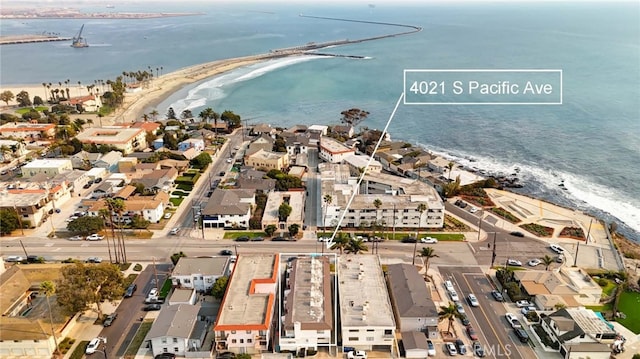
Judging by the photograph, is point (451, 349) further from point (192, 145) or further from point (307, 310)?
point (192, 145)

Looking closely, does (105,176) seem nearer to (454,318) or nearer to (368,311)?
(368,311)

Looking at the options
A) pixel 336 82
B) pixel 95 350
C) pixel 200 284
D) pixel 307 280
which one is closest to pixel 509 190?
pixel 307 280

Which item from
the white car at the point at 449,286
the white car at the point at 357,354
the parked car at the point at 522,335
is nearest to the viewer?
the white car at the point at 357,354

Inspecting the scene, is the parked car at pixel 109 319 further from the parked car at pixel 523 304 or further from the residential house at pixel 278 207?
the parked car at pixel 523 304

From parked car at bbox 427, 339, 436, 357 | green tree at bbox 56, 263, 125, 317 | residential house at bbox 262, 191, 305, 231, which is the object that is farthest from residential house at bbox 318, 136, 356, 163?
parked car at bbox 427, 339, 436, 357

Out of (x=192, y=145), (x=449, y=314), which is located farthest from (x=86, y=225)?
(x=449, y=314)

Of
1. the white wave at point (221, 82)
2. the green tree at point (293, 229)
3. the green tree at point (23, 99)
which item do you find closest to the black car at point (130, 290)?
the green tree at point (293, 229)
